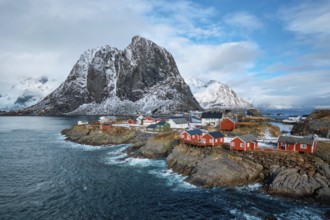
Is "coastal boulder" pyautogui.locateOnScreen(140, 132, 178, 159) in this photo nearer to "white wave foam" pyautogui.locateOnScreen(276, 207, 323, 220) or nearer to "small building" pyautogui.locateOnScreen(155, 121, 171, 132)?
"small building" pyautogui.locateOnScreen(155, 121, 171, 132)

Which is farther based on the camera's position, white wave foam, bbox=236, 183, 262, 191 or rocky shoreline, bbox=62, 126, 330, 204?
white wave foam, bbox=236, 183, 262, 191

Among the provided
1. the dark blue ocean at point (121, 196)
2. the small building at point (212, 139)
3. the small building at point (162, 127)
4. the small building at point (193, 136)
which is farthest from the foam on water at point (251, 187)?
the small building at point (162, 127)

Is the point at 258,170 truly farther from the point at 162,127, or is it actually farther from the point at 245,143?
the point at 162,127

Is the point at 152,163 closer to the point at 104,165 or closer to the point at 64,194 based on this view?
the point at 104,165

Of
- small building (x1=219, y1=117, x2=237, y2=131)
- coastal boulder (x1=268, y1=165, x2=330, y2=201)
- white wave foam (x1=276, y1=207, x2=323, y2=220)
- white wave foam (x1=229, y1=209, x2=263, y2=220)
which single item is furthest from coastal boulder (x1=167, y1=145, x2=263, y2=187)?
small building (x1=219, y1=117, x2=237, y2=131)

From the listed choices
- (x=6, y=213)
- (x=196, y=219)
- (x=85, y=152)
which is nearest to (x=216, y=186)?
(x=196, y=219)

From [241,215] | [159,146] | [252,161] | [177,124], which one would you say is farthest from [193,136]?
[241,215]
